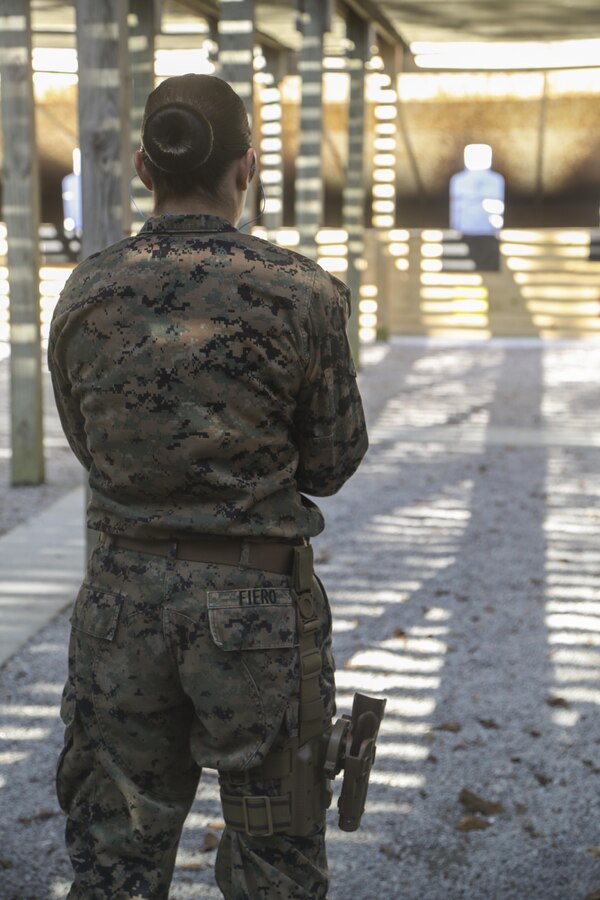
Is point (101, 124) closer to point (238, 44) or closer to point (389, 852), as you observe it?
point (238, 44)

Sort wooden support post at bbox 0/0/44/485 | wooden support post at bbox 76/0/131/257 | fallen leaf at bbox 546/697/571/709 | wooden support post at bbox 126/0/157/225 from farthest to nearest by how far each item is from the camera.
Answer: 1. wooden support post at bbox 126/0/157/225
2. wooden support post at bbox 0/0/44/485
3. wooden support post at bbox 76/0/131/257
4. fallen leaf at bbox 546/697/571/709

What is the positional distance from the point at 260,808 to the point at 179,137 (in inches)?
45.4

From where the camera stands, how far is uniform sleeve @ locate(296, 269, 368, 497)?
2.04 meters

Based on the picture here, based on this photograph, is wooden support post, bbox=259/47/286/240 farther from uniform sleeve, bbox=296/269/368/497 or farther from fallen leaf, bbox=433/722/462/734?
uniform sleeve, bbox=296/269/368/497

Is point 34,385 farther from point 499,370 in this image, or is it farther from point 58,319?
point 499,370

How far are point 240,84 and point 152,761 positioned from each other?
545 cm

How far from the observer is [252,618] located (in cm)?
203

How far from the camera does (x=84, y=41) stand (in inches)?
190

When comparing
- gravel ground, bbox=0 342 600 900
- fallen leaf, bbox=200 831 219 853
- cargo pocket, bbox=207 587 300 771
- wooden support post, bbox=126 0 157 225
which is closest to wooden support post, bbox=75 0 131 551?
gravel ground, bbox=0 342 600 900

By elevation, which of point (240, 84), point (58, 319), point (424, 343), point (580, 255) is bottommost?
point (424, 343)

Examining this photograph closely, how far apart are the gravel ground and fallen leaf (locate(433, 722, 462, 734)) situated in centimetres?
1

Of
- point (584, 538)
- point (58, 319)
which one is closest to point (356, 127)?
point (584, 538)

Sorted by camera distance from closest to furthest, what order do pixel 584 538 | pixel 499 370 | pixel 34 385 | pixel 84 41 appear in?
pixel 84 41 < pixel 584 538 < pixel 34 385 < pixel 499 370

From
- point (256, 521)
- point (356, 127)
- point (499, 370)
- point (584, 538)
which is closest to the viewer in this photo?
point (256, 521)
